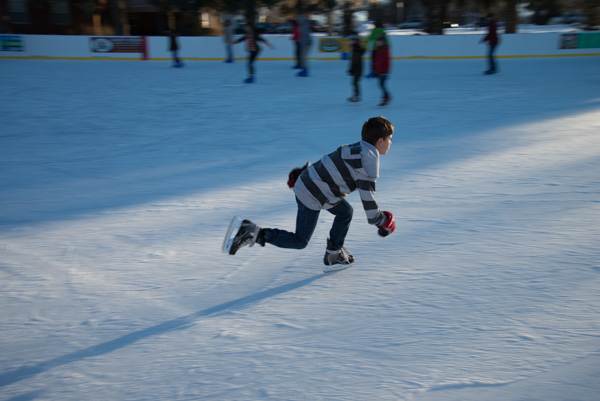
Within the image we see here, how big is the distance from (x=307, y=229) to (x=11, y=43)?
1885 centimetres

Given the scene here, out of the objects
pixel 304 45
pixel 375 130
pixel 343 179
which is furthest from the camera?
pixel 304 45

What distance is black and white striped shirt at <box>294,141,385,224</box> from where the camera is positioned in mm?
2645

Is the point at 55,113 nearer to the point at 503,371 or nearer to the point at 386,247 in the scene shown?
the point at 386,247

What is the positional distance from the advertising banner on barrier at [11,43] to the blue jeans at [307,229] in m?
18.6

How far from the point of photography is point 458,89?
34.8 ft

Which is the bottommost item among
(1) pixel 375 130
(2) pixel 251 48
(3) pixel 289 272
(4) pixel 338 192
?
(3) pixel 289 272

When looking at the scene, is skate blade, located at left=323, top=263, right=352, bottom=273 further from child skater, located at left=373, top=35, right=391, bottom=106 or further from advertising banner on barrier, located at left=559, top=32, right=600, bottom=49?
advertising banner on barrier, located at left=559, top=32, right=600, bottom=49

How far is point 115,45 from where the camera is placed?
60.2 ft

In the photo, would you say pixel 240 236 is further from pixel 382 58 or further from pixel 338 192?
pixel 382 58

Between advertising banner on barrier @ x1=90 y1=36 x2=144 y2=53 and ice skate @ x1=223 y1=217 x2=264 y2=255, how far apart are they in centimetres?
1715

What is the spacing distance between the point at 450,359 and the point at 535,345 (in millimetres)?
396

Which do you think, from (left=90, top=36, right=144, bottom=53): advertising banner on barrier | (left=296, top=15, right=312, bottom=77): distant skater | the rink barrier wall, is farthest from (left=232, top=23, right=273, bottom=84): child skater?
(left=90, top=36, right=144, bottom=53): advertising banner on barrier

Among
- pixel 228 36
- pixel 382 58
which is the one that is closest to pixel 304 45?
pixel 228 36

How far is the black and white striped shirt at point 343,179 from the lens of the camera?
2.64 m
